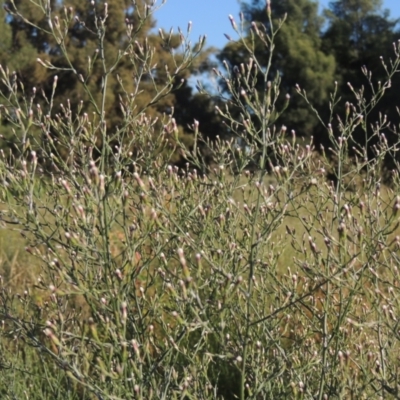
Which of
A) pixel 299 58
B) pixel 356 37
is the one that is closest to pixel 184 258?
pixel 299 58

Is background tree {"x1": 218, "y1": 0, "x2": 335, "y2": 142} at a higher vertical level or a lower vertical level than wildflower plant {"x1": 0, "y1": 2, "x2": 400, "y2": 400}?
higher

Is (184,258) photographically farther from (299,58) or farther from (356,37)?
(356,37)

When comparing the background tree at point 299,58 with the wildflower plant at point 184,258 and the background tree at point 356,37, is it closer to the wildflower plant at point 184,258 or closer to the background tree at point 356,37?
the background tree at point 356,37

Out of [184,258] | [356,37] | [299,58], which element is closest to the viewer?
[184,258]

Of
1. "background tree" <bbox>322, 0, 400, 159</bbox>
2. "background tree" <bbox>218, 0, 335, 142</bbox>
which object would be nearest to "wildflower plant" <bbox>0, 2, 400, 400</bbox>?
"background tree" <bbox>218, 0, 335, 142</bbox>

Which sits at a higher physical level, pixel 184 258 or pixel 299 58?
pixel 299 58

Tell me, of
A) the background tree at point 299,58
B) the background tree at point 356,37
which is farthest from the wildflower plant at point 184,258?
the background tree at point 356,37

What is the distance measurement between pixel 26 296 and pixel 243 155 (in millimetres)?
1131

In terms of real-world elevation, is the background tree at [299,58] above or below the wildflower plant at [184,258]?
above

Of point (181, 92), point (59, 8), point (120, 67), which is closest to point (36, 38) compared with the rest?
point (59, 8)

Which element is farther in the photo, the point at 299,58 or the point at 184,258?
the point at 299,58

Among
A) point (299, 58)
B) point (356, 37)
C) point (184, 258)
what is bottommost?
point (184, 258)

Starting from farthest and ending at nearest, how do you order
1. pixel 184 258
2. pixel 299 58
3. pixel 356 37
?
1. pixel 356 37
2. pixel 299 58
3. pixel 184 258

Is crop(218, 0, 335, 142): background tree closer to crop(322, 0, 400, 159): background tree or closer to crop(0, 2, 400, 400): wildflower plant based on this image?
crop(322, 0, 400, 159): background tree
